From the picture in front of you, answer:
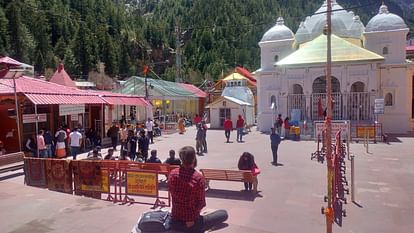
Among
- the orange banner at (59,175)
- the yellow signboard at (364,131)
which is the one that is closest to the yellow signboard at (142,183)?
the orange banner at (59,175)

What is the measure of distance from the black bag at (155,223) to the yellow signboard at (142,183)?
387cm

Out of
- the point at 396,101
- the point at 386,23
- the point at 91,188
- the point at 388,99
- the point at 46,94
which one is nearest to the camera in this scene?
the point at 91,188

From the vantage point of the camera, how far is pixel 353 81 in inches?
1185

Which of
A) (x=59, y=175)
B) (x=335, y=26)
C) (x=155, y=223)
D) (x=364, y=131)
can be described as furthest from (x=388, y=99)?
(x=155, y=223)

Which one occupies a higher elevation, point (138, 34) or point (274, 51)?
point (138, 34)

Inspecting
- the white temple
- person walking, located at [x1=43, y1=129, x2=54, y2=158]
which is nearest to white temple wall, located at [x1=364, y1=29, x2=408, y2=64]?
the white temple

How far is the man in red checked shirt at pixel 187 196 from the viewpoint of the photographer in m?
4.88

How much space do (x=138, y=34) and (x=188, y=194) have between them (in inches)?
4594

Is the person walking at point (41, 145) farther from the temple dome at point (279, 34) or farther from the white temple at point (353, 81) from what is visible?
the temple dome at point (279, 34)

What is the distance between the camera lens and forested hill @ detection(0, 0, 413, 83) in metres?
71.9

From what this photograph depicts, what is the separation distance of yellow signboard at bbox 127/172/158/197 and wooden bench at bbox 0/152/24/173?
7.04 metres

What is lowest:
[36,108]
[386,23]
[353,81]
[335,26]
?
[36,108]

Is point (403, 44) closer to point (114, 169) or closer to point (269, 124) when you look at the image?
point (269, 124)

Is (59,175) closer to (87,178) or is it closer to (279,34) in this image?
(87,178)
